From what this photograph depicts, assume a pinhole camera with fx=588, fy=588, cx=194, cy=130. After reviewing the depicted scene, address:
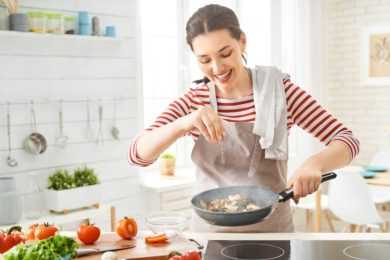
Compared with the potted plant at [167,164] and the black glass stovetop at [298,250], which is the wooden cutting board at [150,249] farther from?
the potted plant at [167,164]

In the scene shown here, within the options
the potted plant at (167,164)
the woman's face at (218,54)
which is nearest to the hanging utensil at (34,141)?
the potted plant at (167,164)

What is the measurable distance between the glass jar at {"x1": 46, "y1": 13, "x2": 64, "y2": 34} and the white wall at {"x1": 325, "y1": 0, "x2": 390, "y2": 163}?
3.27 metres

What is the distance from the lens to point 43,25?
354 cm

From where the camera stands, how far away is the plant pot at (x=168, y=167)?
4.64m

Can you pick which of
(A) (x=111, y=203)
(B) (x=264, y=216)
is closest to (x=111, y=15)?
(A) (x=111, y=203)

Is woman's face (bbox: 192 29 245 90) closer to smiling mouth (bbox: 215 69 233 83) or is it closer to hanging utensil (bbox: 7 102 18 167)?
smiling mouth (bbox: 215 69 233 83)

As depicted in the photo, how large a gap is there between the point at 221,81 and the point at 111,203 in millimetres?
2385

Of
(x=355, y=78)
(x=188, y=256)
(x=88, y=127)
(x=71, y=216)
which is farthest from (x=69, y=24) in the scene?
(x=355, y=78)

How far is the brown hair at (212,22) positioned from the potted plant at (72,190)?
6.07 feet

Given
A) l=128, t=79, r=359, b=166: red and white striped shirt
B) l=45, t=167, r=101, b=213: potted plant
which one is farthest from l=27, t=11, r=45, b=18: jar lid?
l=128, t=79, r=359, b=166: red and white striped shirt

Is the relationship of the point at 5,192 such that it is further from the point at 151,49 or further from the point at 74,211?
the point at 151,49

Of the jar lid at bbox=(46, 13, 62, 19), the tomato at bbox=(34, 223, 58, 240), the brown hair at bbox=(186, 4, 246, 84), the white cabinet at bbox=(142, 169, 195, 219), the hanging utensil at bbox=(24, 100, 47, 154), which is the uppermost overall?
the jar lid at bbox=(46, 13, 62, 19)

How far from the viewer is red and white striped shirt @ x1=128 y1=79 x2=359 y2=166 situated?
6.71 feet

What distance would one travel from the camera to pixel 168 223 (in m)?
1.83
